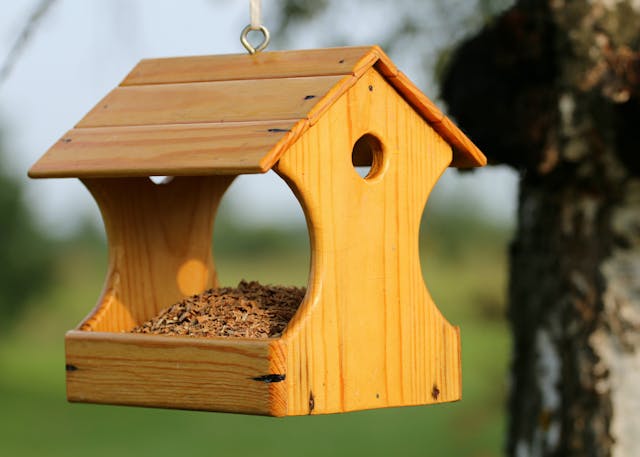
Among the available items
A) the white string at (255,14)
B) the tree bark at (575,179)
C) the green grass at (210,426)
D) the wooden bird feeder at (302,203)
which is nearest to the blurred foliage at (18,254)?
the green grass at (210,426)

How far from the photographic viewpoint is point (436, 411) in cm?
1368

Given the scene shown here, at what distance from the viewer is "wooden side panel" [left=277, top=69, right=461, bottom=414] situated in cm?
186

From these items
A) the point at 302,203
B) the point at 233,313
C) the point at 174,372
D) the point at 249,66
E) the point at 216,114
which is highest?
the point at 249,66

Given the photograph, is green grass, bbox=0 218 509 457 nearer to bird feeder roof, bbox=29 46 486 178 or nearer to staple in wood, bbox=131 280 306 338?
staple in wood, bbox=131 280 306 338

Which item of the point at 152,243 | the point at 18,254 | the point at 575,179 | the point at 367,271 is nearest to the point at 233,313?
the point at 367,271

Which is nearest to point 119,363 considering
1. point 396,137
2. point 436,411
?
point 396,137

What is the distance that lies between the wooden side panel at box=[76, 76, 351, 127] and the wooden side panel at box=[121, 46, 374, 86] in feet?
0.08

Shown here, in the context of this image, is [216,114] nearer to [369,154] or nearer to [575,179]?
[369,154]

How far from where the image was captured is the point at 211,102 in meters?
1.97

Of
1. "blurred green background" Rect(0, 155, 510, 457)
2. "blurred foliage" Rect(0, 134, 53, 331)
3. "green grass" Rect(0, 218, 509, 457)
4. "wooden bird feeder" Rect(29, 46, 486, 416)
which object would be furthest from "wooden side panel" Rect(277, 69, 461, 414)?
"blurred foliage" Rect(0, 134, 53, 331)

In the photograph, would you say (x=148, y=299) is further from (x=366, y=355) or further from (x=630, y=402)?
(x=630, y=402)

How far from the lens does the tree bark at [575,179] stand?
116 inches

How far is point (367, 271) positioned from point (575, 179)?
50.8 inches

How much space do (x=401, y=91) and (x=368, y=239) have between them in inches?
12.4
